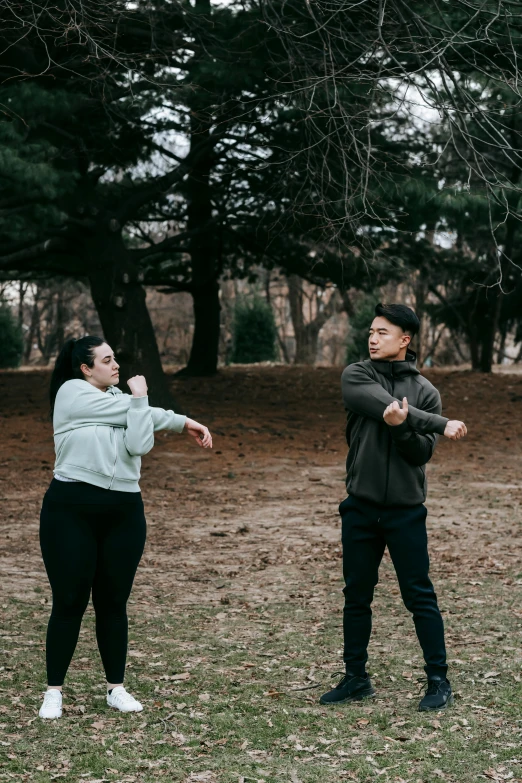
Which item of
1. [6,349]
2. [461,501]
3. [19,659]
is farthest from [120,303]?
[6,349]

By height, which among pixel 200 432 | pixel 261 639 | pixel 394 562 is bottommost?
pixel 261 639

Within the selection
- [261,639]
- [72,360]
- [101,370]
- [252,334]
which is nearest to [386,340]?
[101,370]

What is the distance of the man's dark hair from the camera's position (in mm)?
4480

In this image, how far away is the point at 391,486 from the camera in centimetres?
441

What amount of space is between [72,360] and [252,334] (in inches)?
1003

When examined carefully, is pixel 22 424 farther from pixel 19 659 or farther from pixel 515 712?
pixel 515 712

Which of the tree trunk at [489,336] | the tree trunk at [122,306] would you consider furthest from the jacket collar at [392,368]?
the tree trunk at [489,336]

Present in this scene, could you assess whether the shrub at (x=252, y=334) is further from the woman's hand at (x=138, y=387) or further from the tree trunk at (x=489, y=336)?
the woman's hand at (x=138, y=387)

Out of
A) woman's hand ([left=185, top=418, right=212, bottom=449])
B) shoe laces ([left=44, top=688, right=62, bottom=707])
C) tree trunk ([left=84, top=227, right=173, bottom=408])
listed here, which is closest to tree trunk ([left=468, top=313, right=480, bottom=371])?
tree trunk ([left=84, top=227, right=173, bottom=408])

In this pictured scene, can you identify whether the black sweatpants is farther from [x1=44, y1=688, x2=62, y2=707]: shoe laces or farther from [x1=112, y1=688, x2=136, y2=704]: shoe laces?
[x1=44, y1=688, x2=62, y2=707]: shoe laces

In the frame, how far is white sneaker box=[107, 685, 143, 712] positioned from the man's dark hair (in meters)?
2.12

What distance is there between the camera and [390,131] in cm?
1421

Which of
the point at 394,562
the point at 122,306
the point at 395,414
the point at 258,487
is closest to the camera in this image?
the point at 395,414

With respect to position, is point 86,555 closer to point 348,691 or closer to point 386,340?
point 348,691
